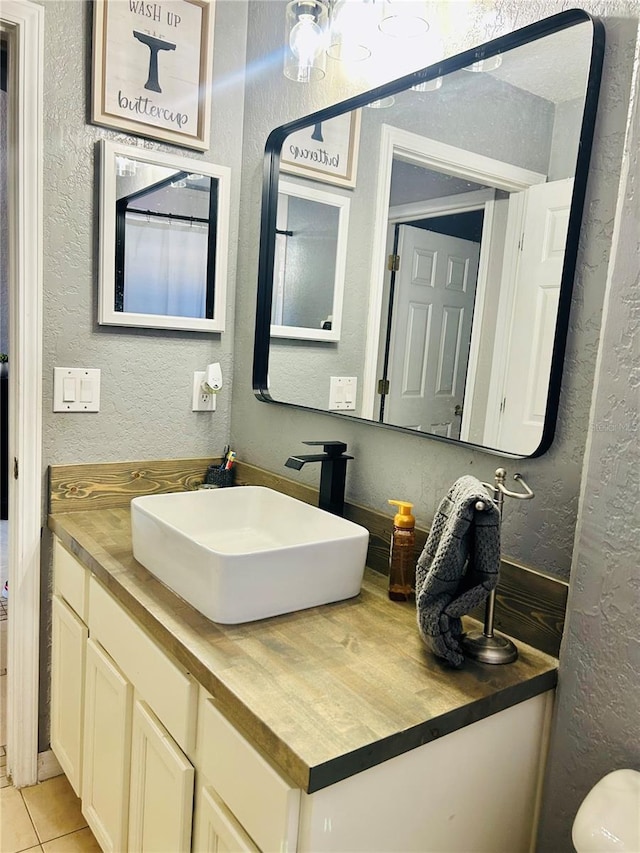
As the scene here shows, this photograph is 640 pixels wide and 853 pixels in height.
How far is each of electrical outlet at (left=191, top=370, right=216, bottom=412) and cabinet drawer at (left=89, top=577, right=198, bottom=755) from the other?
66cm

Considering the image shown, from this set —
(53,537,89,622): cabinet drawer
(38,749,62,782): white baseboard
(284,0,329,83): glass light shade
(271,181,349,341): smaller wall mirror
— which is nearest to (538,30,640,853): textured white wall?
(271,181,349,341): smaller wall mirror

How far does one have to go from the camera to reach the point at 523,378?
3.81 ft

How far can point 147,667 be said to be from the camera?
1.23 metres

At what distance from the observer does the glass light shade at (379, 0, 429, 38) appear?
1.37 meters

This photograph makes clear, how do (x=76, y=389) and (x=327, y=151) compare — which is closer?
(x=327, y=151)

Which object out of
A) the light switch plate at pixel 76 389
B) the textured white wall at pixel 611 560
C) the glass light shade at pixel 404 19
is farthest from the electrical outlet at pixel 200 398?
the textured white wall at pixel 611 560

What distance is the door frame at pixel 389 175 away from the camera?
122 centimetres

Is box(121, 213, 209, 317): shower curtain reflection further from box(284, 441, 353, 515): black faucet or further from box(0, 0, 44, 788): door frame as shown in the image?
box(284, 441, 353, 515): black faucet

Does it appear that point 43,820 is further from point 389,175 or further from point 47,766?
point 389,175

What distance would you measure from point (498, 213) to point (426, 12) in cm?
50

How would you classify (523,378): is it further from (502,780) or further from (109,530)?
(109,530)

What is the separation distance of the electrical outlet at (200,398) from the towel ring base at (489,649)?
1.17 meters

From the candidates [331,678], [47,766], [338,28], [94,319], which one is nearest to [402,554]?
[331,678]

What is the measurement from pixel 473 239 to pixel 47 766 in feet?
6.11
